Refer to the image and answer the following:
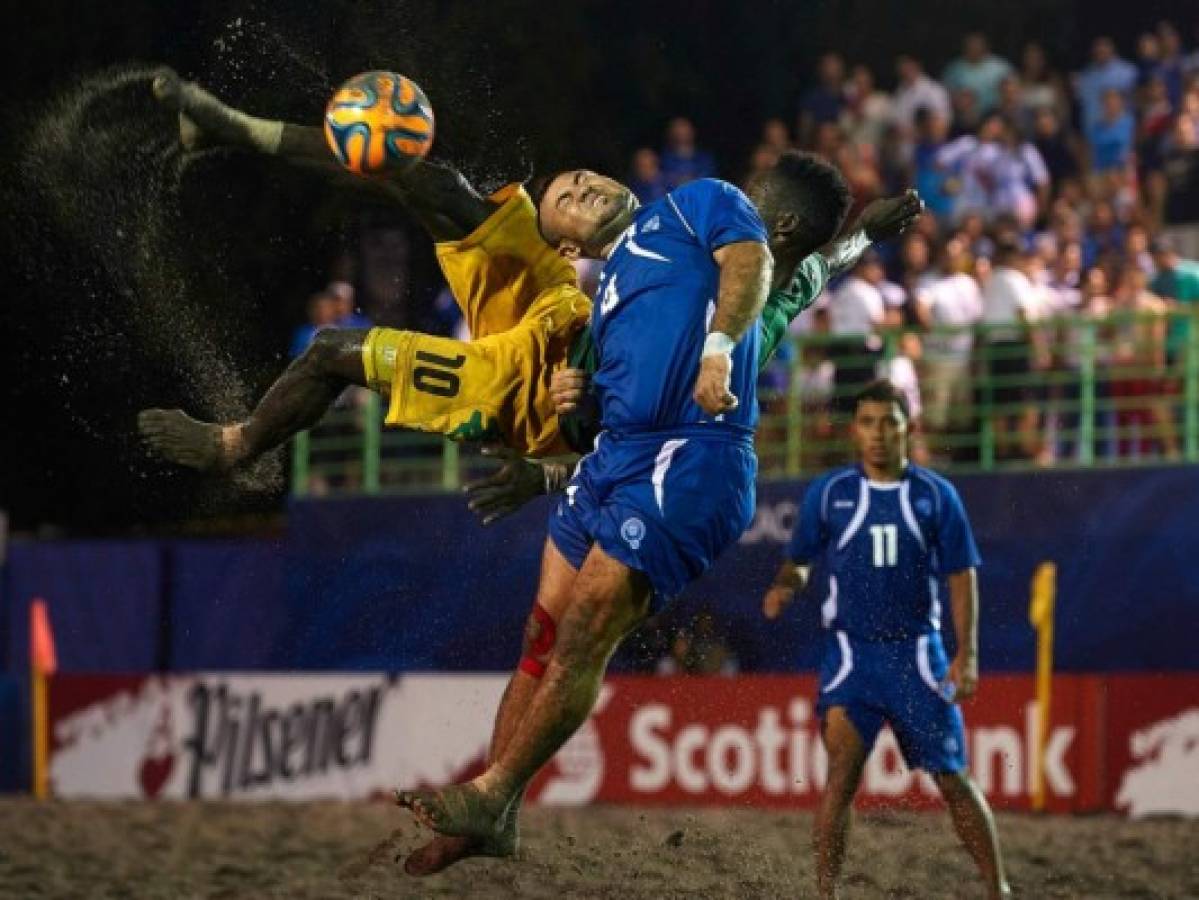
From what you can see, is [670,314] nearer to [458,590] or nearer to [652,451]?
[652,451]

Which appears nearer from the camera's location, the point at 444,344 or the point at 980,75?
the point at 444,344

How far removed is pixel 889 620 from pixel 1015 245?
611cm

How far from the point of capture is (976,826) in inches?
387

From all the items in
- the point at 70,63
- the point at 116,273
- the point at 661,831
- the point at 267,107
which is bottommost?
the point at 661,831

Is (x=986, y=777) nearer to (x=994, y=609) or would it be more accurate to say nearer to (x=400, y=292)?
(x=994, y=609)

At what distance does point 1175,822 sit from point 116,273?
22.1 feet

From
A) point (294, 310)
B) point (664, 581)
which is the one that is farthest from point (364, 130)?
point (294, 310)

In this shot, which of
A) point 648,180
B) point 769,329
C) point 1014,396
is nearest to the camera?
point 769,329

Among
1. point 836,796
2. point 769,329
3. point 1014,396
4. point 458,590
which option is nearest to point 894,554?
point 836,796

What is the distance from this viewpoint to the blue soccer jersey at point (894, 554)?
1028 cm

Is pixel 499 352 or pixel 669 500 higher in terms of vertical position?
pixel 499 352

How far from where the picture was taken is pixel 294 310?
59.3 ft

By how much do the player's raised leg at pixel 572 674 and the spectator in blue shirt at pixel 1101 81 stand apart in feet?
34.3

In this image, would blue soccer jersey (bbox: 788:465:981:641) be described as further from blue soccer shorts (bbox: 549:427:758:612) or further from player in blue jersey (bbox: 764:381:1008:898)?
blue soccer shorts (bbox: 549:427:758:612)
